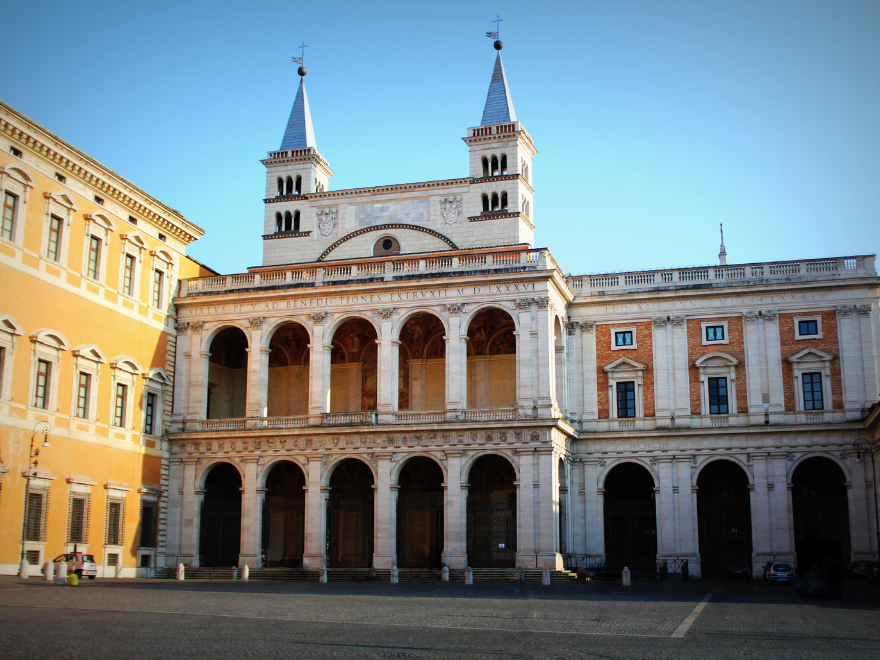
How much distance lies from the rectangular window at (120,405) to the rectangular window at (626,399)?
2049 centimetres

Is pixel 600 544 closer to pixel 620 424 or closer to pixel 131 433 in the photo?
pixel 620 424

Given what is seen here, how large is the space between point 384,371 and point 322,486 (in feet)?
17.2

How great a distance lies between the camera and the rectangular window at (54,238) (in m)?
35.1

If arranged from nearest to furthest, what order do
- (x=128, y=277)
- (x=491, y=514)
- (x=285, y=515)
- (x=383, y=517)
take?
(x=383, y=517) < (x=128, y=277) < (x=491, y=514) < (x=285, y=515)

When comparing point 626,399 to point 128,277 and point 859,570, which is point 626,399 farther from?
point 128,277

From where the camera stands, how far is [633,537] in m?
43.1

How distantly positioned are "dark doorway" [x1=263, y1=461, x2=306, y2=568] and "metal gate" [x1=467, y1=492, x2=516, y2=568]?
7.68 metres

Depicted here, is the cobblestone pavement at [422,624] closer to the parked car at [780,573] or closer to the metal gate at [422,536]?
the parked car at [780,573]

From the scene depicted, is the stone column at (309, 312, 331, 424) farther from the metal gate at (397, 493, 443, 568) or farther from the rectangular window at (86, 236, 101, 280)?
the rectangular window at (86, 236, 101, 280)

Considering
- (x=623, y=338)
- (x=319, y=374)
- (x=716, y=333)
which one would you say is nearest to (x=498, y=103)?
(x=623, y=338)

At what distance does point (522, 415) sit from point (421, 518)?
827 cm

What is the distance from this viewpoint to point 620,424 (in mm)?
42938

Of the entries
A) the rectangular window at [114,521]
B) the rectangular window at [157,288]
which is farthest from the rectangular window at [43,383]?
the rectangular window at [157,288]

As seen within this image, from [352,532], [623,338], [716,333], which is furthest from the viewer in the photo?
[352,532]
